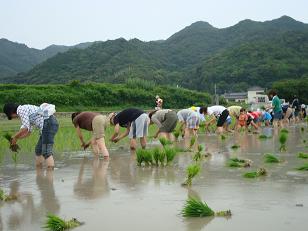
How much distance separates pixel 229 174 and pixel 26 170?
134 inches

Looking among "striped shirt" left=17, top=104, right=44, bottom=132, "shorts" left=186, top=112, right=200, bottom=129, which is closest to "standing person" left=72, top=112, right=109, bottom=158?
"striped shirt" left=17, top=104, right=44, bottom=132

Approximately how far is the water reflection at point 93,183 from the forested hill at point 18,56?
110859mm

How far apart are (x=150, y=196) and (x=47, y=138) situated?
322cm

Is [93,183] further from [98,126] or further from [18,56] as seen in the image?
[18,56]

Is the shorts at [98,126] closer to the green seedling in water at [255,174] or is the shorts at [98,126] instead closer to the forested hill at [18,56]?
the green seedling in water at [255,174]

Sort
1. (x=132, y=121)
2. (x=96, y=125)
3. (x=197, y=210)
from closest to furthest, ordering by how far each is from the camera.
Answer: (x=197, y=210)
(x=96, y=125)
(x=132, y=121)

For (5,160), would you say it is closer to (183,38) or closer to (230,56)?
(230,56)

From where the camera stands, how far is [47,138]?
771 cm

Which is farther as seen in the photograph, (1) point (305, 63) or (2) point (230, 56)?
(2) point (230, 56)

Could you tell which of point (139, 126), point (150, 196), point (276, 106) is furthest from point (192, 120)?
point (150, 196)

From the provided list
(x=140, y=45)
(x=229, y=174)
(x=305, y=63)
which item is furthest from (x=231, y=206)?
(x=140, y=45)

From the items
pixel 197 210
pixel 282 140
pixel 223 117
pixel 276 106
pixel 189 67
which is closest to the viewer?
pixel 197 210

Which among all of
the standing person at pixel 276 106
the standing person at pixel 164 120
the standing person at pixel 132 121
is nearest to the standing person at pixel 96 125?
the standing person at pixel 132 121

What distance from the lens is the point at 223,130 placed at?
55.9ft
